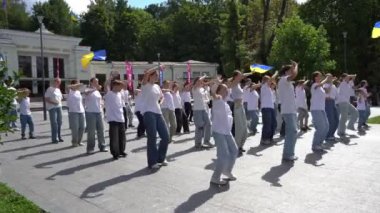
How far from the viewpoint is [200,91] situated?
37.2 ft

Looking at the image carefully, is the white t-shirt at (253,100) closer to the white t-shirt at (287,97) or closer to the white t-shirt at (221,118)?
the white t-shirt at (287,97)

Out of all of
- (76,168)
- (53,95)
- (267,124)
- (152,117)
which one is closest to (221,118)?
(152,117)

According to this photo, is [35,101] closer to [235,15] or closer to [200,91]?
[235,15]

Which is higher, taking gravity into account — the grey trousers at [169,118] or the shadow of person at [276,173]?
the grey trousers at [169,118]

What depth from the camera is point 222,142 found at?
726 centimetres

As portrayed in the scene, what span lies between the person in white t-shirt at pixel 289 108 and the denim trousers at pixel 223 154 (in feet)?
6.98

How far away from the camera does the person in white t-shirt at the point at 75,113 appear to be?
12227 mm

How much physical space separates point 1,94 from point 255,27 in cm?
4963

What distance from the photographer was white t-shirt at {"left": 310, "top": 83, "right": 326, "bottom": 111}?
33.7 feet

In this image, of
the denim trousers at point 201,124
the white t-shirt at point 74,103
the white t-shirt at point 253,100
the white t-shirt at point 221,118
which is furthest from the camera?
the white t-shirt at point 253,100

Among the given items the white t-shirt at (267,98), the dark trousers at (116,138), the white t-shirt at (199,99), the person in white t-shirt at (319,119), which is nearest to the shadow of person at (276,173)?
the person in white t-shirt at (319,119)

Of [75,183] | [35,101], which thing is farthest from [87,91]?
[35,101]

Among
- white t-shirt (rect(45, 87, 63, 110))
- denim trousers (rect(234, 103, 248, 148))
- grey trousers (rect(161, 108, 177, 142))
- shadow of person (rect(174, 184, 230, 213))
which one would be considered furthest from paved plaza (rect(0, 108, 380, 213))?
white t-shirt (rect(45, 87, 63, 110))

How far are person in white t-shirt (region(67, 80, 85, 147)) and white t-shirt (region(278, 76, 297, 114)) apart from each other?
569cm
